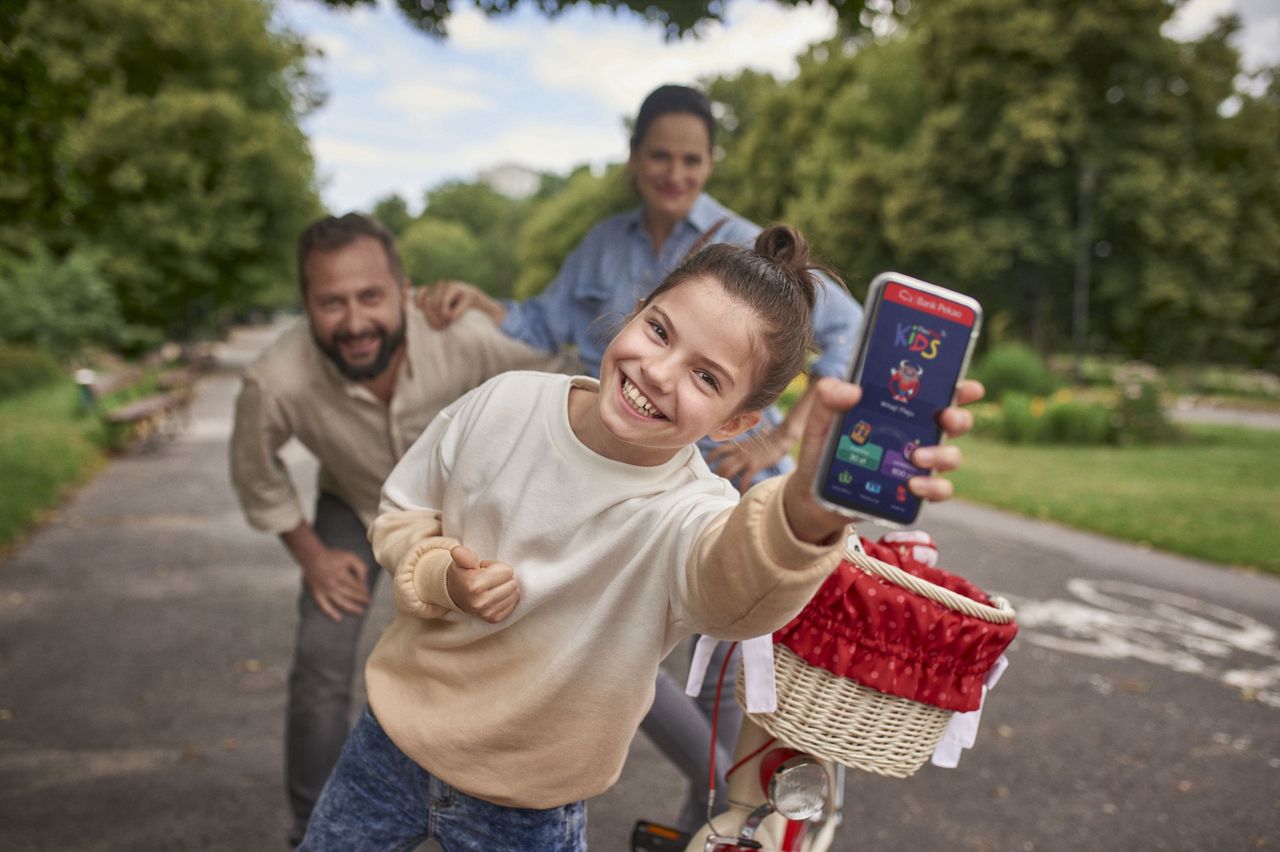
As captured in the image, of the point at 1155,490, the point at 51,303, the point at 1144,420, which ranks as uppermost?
the point at 1144,420

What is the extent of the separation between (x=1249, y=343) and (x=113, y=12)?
107 feet

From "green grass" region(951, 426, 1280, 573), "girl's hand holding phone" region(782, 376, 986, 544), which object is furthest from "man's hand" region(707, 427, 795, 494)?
"green grass" region(951, 426, 1280, 573)

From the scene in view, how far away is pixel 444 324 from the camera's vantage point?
3129 mm

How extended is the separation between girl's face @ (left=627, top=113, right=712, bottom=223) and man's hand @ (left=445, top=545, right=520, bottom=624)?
1706 mm

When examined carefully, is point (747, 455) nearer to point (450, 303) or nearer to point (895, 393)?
point (450, 303)

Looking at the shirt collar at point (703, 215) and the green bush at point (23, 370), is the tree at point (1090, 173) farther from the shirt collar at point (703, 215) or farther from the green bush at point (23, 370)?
the shirt collar at point (703, 215)

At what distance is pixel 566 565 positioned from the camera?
5.47 feet

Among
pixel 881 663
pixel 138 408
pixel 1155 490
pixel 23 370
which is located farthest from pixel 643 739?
pixel 23 370

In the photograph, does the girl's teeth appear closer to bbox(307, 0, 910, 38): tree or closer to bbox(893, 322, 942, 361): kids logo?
bbox(893, 322, 942, 361): kids logo

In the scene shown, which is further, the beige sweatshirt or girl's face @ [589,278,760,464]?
the beige sweatshirt

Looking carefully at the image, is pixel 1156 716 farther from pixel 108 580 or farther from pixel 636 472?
pixel 108 580

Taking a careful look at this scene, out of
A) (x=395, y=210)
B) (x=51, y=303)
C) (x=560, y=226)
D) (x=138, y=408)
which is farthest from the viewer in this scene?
(x=395, y=210)

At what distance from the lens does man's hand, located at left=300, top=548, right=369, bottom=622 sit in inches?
125

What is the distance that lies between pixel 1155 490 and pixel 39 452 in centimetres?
1204
